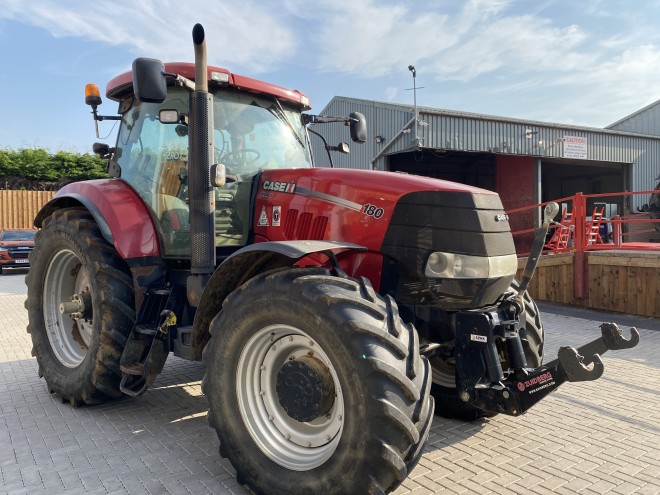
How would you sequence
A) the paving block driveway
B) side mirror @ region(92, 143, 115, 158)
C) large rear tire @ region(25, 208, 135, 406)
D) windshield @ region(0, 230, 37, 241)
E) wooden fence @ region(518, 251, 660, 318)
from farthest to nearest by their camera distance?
windshield @ region(0, 230, 37, 241)
wooden fence @ region(518, 251, 660, 318)
side mirror @ region(92, 143, 115, 158)
large rear tire @ region(25, 208, 135, 406)
the paving block driveway

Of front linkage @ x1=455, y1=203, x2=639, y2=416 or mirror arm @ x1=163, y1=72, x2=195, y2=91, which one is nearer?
front linkage @ x1=455, y1=203, x2=639, y2=416

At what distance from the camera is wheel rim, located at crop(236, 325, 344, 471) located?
2.68 meters

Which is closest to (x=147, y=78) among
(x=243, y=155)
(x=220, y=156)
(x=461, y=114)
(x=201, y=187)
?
(x=201, y=187)

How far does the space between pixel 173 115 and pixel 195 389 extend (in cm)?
230

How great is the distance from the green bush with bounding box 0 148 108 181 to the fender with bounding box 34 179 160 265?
21.1 metres

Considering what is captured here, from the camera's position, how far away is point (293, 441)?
2816 mm

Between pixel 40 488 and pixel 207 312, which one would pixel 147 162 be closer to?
pixel 207 312

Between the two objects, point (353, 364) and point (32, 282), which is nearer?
point (353, 364)

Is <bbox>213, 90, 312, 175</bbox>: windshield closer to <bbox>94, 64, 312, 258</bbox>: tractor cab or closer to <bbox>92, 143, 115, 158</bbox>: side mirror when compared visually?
<bbox>94, 64, 312, 258</bbox>: tractor cab

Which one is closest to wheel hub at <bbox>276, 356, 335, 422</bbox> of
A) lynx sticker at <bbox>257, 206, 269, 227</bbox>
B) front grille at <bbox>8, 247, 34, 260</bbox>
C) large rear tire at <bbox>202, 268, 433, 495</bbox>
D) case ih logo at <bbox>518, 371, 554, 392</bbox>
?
large rear tire at <bbox>202, 268, 433, 495</bbox>

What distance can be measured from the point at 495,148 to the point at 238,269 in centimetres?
1700

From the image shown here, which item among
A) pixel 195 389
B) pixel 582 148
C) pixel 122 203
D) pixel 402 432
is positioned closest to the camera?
pixel 402 432

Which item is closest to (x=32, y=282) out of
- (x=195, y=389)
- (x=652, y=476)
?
(x=195, y=389)

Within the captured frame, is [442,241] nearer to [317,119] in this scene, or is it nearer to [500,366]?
[500,366]
